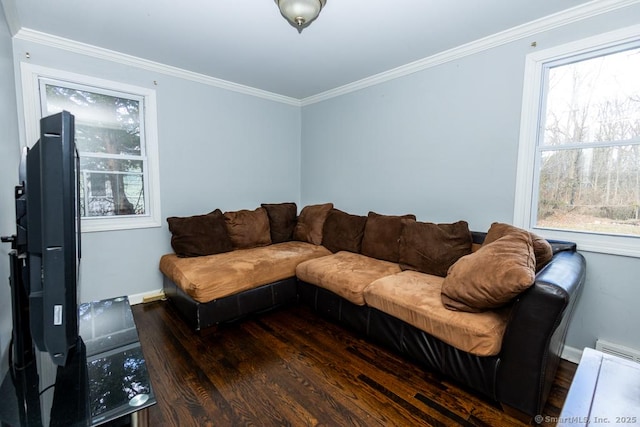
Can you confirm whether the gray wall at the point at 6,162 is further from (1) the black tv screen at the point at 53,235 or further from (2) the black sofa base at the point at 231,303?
(2) the black sofa base at the point at 231,303

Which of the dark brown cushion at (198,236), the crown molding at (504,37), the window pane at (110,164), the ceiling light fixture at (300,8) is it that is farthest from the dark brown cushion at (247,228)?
the ceiling light fixture at (300,8)

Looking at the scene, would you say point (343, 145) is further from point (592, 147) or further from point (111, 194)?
point (111, 194)

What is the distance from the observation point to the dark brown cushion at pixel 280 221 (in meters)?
3.54

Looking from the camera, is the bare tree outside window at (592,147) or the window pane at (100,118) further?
the window pane at (100,118)

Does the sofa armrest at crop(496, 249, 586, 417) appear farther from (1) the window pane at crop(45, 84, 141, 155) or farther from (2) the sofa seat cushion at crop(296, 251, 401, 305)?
(1) the window pane at crop(45, 84, 141, 155)

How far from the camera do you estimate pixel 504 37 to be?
89.0 inches

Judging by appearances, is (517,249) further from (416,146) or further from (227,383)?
(227,383)

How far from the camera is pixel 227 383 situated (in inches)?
69.9

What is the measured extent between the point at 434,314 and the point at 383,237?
116cm

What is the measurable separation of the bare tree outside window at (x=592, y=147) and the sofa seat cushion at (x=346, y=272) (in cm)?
134

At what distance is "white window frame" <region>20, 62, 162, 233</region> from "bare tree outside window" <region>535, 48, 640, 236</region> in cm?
353

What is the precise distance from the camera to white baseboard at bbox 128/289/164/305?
9.45 ft

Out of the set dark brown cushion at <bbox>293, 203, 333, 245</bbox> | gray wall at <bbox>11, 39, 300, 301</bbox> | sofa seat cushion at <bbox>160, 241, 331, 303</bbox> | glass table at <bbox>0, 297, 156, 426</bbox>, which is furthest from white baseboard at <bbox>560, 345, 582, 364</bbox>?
gray wall at <bbox>11, 39, 300, 301</bbox>

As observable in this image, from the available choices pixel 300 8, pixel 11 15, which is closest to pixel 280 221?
pixel 300 8
